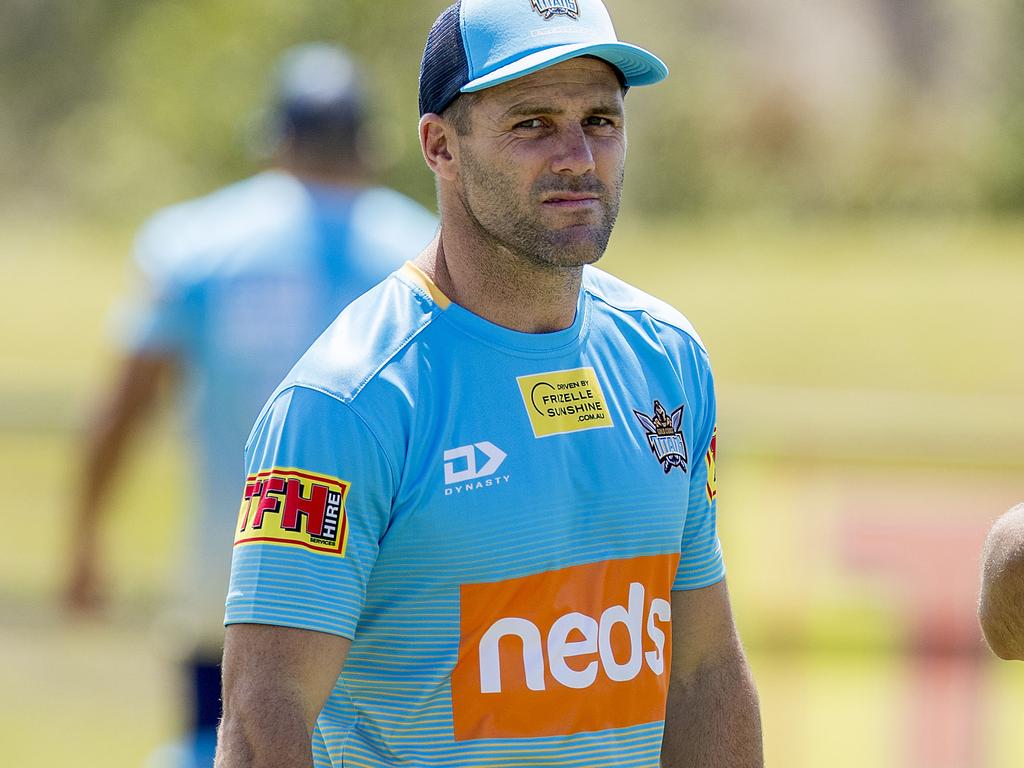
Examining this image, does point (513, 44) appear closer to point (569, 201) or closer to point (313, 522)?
point (569, 201)

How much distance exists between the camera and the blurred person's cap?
16.5ft

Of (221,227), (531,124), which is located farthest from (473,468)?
(221,227)

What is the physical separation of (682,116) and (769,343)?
62.3 feet

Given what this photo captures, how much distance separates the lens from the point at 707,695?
285 cm

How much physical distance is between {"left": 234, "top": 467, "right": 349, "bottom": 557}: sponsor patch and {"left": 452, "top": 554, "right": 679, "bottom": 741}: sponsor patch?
0.23 metres

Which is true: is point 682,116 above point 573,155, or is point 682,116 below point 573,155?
above

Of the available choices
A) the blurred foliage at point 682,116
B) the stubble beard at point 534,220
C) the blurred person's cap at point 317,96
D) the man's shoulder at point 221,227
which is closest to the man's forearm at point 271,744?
the stubble beard at point 534,220

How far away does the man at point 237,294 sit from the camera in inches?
187

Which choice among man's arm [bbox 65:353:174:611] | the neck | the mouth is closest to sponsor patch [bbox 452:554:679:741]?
the neck

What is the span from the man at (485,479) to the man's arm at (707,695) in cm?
7

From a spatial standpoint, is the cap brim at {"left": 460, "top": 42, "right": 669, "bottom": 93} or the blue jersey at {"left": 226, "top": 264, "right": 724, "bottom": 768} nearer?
the blue jersey at {"left": 226, "top": 264, "right": 724, "bottom": 768}

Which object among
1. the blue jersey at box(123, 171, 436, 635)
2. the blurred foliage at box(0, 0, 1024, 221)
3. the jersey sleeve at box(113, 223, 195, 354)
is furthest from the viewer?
the blurred foliage at box(0, 0, 1024, 221)

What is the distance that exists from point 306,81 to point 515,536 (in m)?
2.93

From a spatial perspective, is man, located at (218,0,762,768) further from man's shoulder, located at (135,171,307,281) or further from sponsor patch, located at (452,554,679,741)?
man's shoulder, located at (135,171,307,281)
